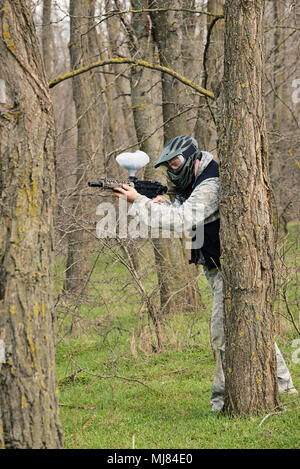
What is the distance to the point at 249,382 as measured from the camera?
486 centimetres

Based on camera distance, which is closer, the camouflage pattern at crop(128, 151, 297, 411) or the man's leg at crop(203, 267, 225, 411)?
the camouflage pattern at crop(128, 151, 297, 411)

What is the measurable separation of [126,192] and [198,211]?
65 centimetres

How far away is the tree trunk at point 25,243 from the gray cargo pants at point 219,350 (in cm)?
199

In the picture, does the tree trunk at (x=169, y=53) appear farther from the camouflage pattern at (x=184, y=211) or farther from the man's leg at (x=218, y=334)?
the man's leg at (x=218, y=334)

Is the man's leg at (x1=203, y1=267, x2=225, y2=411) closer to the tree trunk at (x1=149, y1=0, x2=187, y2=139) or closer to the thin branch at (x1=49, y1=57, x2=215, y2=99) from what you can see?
the thin branch at (x1=49, y1=57, x2=215, y2=99)

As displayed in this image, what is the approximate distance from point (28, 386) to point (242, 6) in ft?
11.0

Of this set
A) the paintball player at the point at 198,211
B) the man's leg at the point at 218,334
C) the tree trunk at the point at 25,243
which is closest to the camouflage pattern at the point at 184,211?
the paintball player at the point at 198,211

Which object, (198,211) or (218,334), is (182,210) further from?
(218,334)

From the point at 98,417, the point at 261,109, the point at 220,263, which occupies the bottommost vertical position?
the point at 98,417

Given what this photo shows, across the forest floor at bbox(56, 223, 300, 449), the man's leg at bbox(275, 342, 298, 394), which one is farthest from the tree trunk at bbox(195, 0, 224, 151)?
the man's leg at bbox(275, 342, 298, 394)

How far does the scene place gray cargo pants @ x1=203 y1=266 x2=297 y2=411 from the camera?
5336 millimetres

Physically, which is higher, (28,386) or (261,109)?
(261,109)
